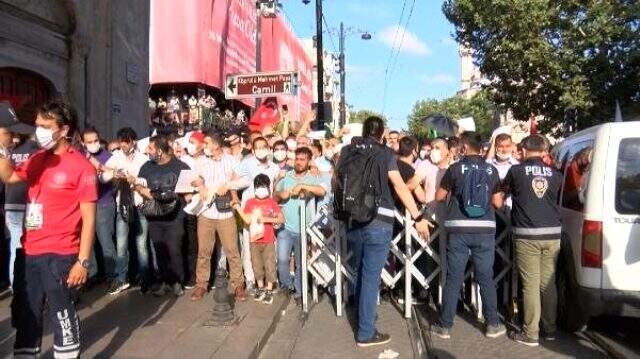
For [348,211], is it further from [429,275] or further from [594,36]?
[594,36]

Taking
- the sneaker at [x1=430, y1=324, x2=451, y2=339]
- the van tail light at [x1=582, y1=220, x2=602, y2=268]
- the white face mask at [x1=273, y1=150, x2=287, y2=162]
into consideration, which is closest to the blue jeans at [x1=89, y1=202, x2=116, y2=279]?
the white face mask at [x1=273, y1=150, x2=287, y2=162]

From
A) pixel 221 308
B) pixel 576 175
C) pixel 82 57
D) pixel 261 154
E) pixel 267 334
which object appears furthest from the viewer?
pixel 82 57

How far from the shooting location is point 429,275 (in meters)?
6.88

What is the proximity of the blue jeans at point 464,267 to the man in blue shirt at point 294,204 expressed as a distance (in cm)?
177

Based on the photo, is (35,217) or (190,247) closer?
(35,217)

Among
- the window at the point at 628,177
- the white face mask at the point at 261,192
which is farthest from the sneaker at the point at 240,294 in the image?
the window at the point at 628,177

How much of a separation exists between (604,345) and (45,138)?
4.89m

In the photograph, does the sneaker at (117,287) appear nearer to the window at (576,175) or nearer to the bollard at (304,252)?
the bollard at (304,252)

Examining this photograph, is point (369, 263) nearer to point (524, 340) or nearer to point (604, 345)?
point (524, 340)

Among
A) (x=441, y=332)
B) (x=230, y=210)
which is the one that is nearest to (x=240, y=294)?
(x=230, y=210)

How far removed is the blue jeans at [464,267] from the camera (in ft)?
19.1

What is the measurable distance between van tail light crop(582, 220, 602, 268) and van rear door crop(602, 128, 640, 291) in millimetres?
34

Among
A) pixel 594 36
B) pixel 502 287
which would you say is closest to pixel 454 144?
pixel 502 287

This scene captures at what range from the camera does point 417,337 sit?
19.6 feet
